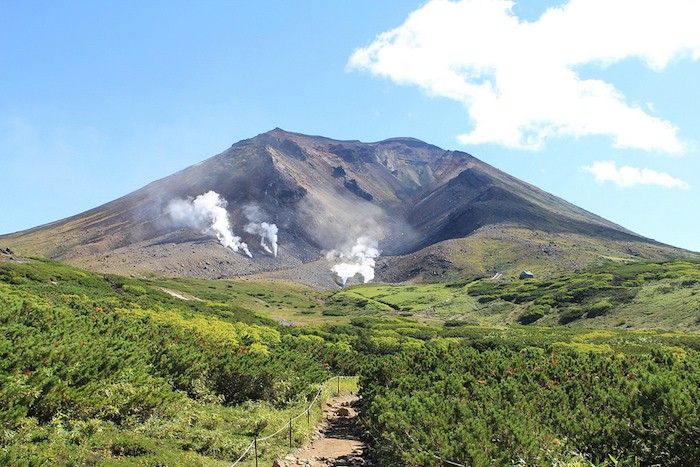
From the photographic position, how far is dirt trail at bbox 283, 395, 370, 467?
46.2 ft

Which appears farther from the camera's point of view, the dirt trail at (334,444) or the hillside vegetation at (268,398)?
the dirt trail at (334,444)

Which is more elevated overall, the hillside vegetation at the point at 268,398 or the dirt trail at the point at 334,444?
the hillside vegetation at the point at 268,398

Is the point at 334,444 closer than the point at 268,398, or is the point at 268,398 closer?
the point at 334,444

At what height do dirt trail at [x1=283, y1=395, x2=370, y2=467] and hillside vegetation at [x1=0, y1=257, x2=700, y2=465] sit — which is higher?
hillside vegetation at [x1=0, y1=257, x2=700, y2=465]

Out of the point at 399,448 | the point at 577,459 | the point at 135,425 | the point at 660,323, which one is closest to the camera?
the point at 577,459

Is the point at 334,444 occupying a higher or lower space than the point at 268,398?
Answer: lower

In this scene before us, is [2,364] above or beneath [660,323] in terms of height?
above

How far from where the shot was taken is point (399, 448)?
37.1ft

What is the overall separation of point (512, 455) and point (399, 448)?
2610 mm

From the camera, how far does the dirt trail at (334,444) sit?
14070 millimetres

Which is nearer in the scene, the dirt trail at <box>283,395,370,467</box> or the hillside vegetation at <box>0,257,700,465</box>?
the hillside vegetation at <box>0,257,700,465</box>

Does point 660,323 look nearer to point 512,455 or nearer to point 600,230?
point 512,455

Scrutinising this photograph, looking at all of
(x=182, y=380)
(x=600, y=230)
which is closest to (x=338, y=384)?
(x=182, y=380)

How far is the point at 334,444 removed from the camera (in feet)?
53.5
